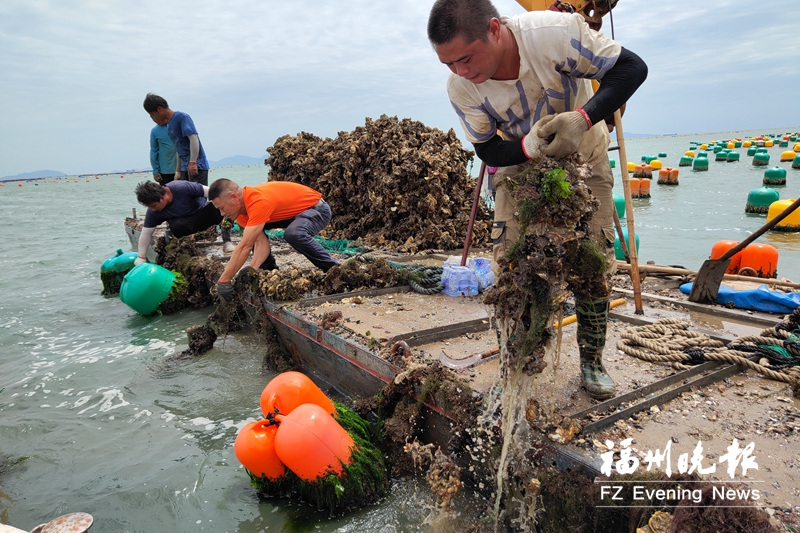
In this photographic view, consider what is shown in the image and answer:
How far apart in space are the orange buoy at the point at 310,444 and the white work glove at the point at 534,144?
73.4 inches

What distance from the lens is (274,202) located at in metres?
5.76

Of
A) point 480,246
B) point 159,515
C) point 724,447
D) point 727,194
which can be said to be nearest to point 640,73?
point 724,447

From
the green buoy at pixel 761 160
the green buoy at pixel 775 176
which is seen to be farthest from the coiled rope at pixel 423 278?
the green buoy at pixel 761 160

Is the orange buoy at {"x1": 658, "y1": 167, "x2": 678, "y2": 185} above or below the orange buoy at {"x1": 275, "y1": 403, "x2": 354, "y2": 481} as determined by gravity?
above

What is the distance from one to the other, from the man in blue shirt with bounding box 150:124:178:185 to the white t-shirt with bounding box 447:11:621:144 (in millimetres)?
6914

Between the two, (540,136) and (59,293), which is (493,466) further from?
(59,293)

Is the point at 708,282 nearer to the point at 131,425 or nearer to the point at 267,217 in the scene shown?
the point at 267,217

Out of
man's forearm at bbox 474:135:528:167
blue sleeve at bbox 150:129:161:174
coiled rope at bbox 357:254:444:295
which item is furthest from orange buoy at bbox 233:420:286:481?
blue sleeve at bbox 150:129:161:174

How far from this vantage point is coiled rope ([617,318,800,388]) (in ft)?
9.93

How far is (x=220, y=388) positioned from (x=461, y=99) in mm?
3711

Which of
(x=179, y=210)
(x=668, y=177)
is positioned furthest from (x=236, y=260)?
(x=668, y=177)

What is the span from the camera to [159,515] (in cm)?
313

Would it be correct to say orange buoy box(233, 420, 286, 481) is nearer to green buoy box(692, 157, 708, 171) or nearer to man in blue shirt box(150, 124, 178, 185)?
man in blue shirt box(150, 124, 178, 185)

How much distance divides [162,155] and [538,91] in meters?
7.55
